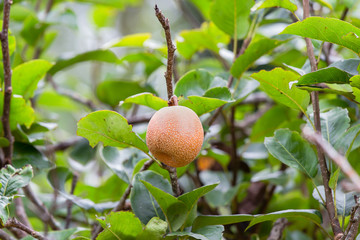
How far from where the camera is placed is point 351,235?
55cm

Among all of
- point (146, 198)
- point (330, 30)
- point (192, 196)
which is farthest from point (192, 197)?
point (330, 30)

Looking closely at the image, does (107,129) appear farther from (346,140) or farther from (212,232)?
(346,140)

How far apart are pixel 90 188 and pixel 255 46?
57 centimetres

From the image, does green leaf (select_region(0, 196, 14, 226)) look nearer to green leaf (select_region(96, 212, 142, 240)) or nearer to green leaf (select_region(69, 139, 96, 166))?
green leaf (select_region(96, 212, 142, 240))

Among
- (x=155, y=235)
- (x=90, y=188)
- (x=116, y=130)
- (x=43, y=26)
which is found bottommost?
(x=90, y=188)

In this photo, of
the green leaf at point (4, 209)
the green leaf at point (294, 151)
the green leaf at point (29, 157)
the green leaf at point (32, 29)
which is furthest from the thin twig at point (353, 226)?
the green leaf at point (32, 29)

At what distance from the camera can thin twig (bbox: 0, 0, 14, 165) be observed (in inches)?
27.3

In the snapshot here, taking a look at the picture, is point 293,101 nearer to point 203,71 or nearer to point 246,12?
point 203,71

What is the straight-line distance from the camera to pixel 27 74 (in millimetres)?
847

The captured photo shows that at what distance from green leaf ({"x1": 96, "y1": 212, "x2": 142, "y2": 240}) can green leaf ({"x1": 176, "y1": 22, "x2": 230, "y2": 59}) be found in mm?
565

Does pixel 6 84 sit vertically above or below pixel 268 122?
above

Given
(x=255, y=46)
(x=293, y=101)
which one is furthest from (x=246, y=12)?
(x=293, y=101)

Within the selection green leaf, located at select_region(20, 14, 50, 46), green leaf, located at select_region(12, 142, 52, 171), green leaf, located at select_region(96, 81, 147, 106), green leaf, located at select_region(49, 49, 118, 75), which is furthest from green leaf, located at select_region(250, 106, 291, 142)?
green leaf, located at select_region(20, 14, 50, 46)

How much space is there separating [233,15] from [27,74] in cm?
46
